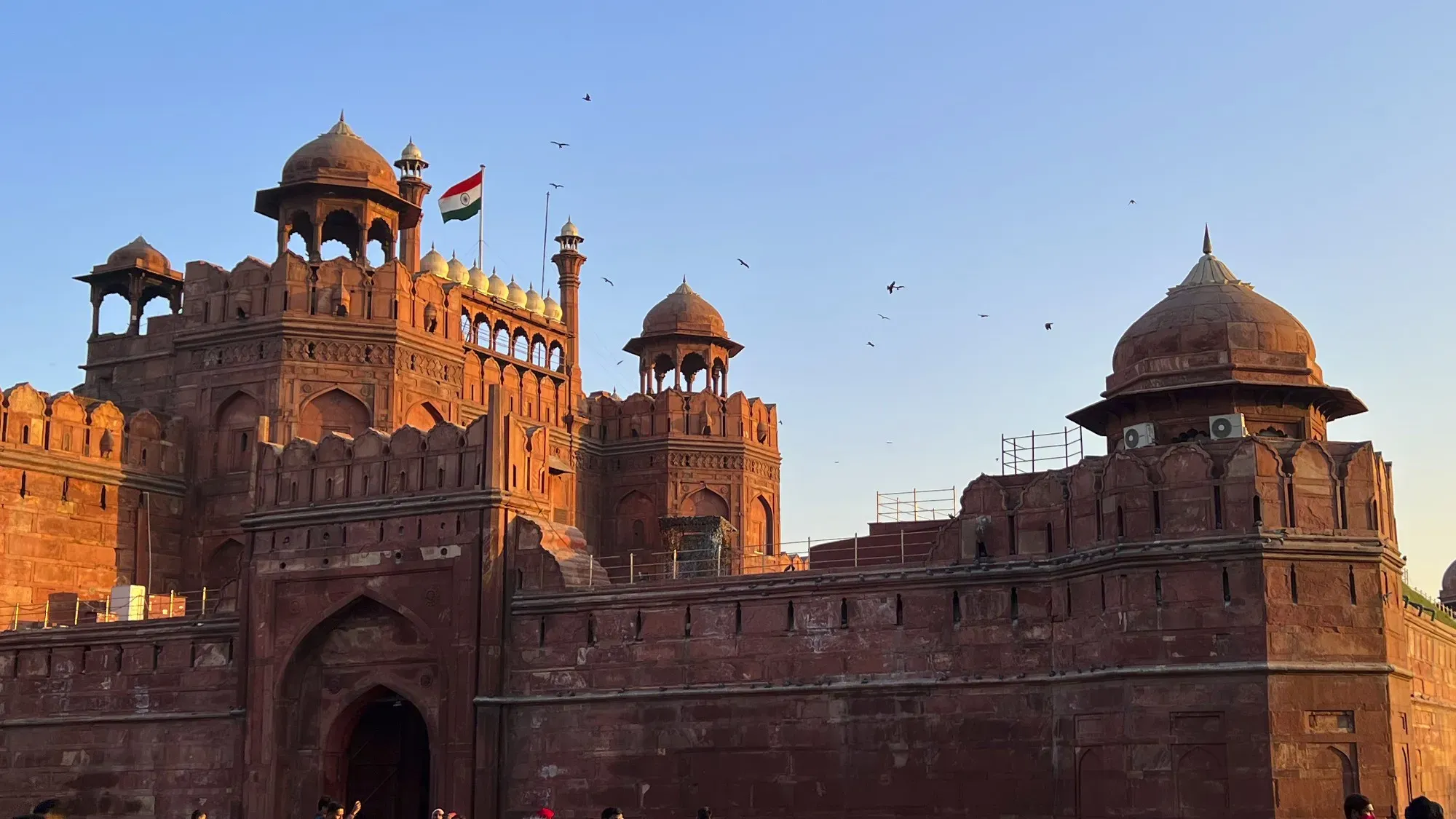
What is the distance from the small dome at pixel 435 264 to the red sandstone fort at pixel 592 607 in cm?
591

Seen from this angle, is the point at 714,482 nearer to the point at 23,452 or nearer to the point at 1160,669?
the point at 23,452

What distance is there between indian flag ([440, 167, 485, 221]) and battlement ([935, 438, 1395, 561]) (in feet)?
72.4

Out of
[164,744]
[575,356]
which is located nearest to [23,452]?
[164,744]

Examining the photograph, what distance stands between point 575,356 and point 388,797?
53.3 feet

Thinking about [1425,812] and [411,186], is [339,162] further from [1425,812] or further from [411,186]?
[1425,812]

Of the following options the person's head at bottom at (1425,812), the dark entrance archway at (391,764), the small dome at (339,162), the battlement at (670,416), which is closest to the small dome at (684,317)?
the battlement at (670,416)

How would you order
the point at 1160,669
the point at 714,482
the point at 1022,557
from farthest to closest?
the point at 714,482 < the point at 1022,557 < the point at 1160,669

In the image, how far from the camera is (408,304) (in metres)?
34.7

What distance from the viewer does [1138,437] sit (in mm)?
24266

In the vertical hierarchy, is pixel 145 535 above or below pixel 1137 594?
above

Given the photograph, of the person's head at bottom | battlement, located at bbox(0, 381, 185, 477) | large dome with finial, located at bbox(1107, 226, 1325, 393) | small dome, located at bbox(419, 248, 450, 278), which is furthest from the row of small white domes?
the person's head at bottom

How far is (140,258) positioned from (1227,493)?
2635 centimetres

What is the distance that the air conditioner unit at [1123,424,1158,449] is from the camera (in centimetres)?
2411

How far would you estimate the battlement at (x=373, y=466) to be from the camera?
27703 millimetres
